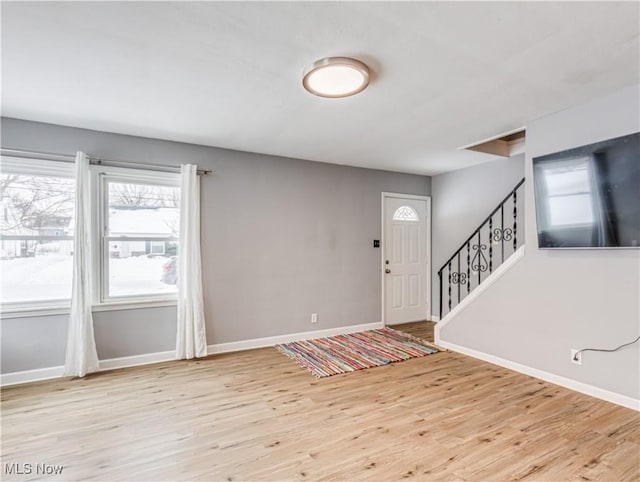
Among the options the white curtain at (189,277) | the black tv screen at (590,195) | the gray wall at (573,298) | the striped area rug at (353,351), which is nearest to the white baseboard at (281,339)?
the striped area rug at (353,351)

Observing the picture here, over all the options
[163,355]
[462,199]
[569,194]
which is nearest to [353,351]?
[163,355]

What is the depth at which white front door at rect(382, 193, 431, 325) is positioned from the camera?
213 inches

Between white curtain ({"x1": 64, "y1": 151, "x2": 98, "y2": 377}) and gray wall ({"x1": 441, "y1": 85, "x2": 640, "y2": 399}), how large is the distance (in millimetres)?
4152

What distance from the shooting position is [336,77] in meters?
2.30

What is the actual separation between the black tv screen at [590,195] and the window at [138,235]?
3.83 m

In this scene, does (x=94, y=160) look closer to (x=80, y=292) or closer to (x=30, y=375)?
(x=80, y=292)

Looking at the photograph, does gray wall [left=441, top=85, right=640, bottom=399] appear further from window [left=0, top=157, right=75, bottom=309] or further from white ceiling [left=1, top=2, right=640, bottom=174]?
window [left=0, top=157, right=75, bottom=309]

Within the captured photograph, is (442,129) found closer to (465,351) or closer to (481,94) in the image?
(481,94)

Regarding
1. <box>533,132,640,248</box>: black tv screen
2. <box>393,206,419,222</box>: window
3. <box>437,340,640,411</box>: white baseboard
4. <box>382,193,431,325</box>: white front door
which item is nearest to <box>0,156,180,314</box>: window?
<box>382,193,431,325</box>: white front door

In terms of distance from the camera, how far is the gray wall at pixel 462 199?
15.0 feet

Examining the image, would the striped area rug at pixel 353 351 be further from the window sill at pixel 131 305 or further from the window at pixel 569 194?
the window at pixel 569 194

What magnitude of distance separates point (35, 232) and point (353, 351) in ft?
11.8

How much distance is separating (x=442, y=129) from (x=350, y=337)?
9.64ft

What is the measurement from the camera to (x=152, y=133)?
3615 mm
